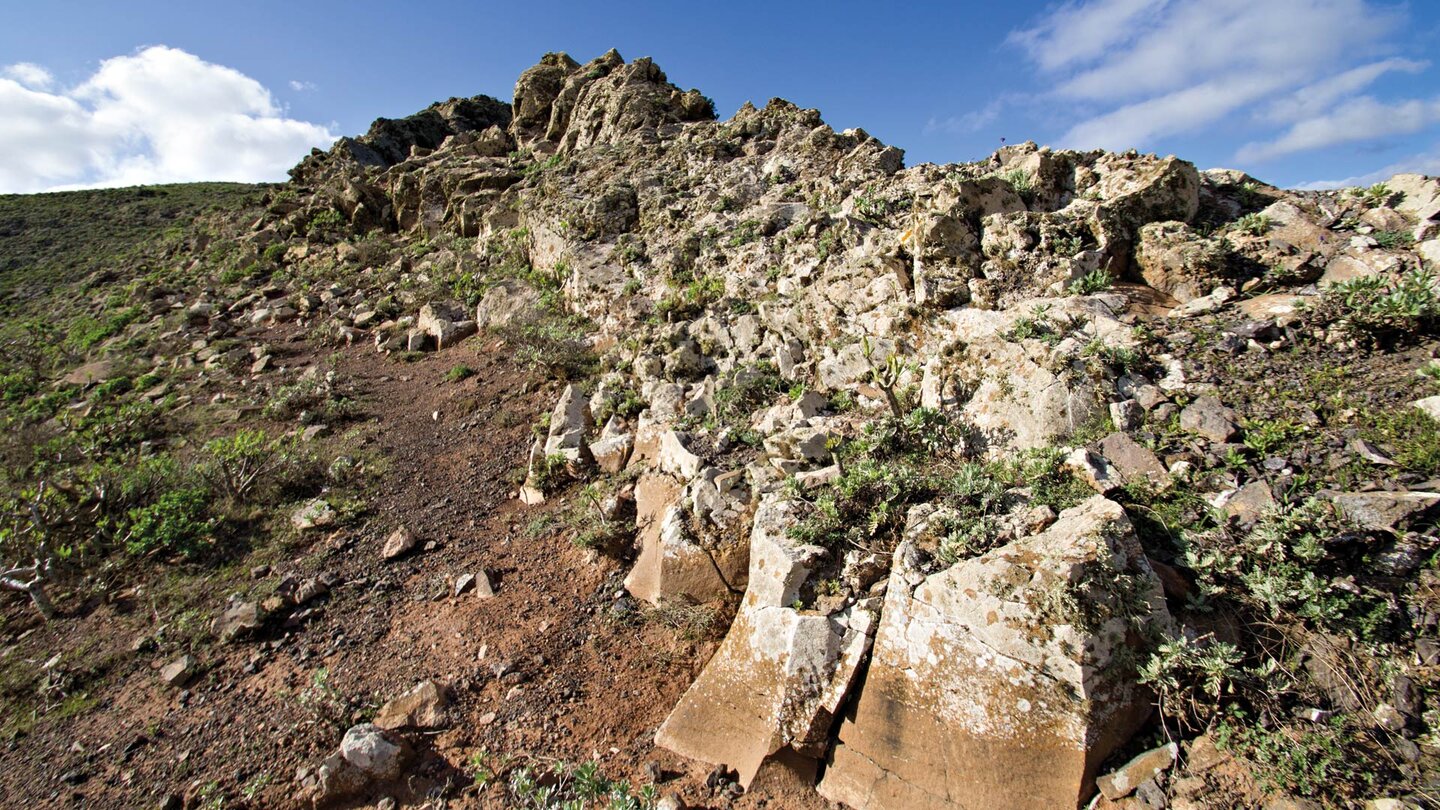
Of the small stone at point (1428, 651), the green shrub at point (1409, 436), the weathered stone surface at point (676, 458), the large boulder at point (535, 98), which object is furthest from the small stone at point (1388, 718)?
the large boulder at point (535, 98)

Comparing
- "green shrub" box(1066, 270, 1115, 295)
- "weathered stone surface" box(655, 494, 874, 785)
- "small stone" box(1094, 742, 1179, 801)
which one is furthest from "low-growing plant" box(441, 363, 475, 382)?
"small stone" box(1094, 742, 1179, 801)

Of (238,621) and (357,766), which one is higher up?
(238,621)

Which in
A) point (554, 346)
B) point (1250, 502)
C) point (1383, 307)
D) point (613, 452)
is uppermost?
point (1383, 307)

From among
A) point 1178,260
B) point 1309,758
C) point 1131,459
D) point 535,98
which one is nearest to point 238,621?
point 1131,459

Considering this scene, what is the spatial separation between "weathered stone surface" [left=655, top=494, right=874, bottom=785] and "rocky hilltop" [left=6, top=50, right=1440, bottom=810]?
31mm

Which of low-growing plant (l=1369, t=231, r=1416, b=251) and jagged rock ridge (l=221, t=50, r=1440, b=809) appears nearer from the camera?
jagged rock ridge (l=221, t=50, r=1440, b=809)

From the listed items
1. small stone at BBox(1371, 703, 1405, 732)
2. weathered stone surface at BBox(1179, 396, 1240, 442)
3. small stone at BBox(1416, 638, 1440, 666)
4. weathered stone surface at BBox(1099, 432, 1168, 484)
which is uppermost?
weathered stone surface at BBox(1179, 396, 1240, 442)

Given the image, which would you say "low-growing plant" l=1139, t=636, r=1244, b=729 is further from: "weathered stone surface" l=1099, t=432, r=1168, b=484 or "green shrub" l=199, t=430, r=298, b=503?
"green shrub" l=199, t=430, r=298, b=503

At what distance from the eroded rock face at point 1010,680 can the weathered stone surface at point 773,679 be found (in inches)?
8.6

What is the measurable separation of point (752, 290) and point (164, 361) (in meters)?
14.5

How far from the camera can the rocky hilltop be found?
3443 millimetres

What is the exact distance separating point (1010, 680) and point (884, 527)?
1.42m

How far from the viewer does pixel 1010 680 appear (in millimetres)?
3584

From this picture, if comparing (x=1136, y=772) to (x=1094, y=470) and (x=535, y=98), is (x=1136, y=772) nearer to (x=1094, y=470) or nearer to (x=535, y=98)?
(x=1094, y=470)
